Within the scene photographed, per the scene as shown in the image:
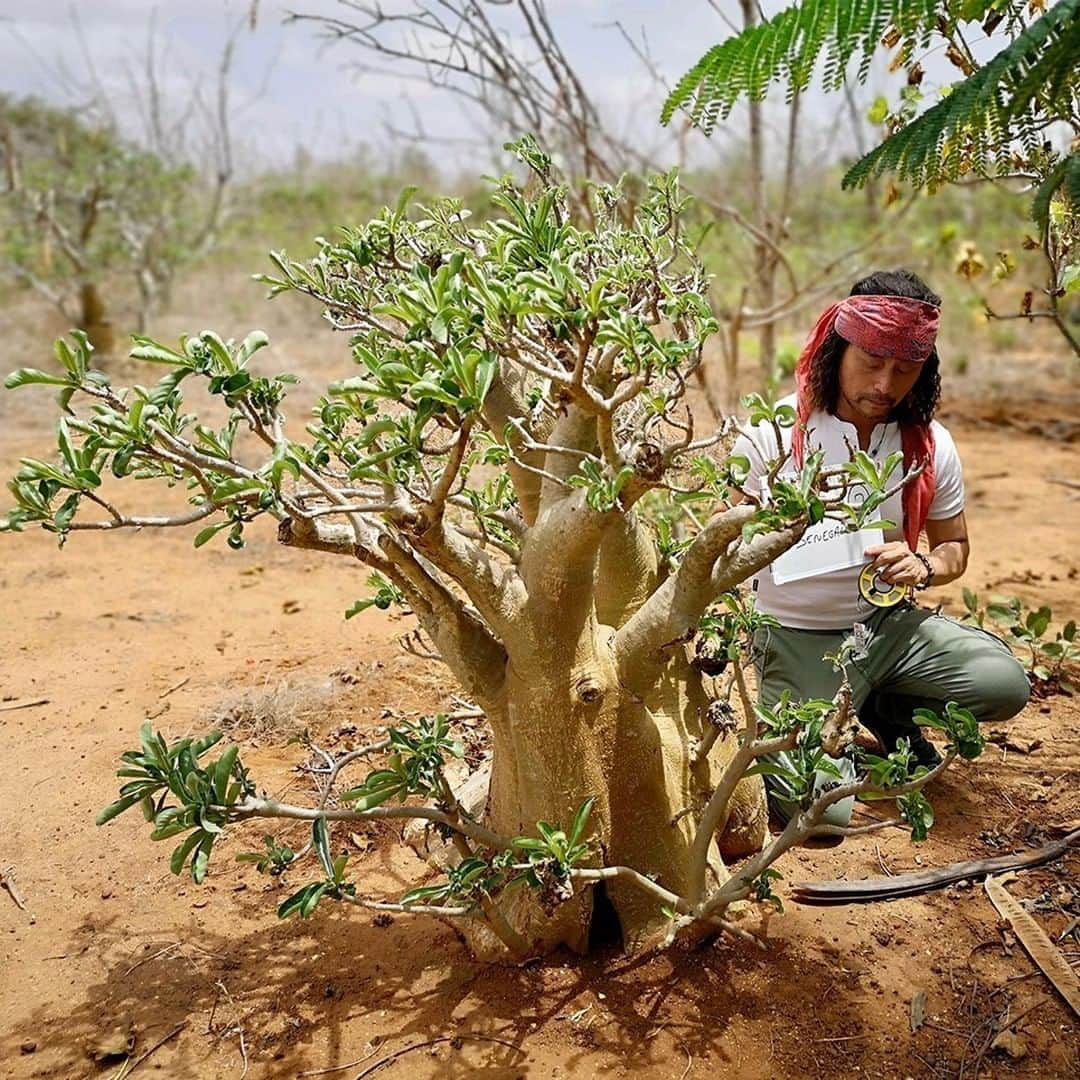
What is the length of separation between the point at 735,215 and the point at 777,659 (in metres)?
2.31

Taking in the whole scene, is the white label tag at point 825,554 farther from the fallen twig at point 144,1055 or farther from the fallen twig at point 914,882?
the fallen twig at point 144,1055

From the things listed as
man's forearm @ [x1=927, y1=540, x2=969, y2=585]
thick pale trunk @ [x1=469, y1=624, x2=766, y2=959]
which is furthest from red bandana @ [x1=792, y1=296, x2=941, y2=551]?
thick pale trunk @ [x1=469, y1=624, x2=766, y2=959]

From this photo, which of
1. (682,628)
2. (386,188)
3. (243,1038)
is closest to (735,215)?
(682,628)

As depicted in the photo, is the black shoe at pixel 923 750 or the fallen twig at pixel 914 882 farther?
the black shoe at pixel 923 750

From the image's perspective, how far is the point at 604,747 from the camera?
5.68 feet

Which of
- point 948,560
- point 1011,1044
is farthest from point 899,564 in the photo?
point 1011,1044

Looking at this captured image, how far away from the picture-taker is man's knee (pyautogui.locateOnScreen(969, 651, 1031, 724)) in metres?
2.27

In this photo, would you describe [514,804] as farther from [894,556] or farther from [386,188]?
[386,188]

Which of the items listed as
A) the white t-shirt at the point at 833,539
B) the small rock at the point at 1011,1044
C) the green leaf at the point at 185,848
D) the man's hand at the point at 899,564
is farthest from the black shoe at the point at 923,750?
the green leaf at the point at 185,848

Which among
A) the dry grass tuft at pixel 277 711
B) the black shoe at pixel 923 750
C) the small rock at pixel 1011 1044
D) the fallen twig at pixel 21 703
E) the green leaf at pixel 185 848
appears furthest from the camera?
the fallen twig at pixel 21 703

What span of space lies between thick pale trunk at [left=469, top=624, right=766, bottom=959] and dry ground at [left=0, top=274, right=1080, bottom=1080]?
0.09 metres

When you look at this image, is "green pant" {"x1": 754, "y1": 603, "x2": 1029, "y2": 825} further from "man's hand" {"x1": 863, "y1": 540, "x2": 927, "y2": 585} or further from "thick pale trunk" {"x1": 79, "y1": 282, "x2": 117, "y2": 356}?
"thick pale trunk" {"x1": 79, "y1": 282, "x2": 117, "y2": 356}

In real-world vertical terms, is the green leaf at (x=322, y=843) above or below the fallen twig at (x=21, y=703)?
above

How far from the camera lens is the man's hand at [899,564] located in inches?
77.4
